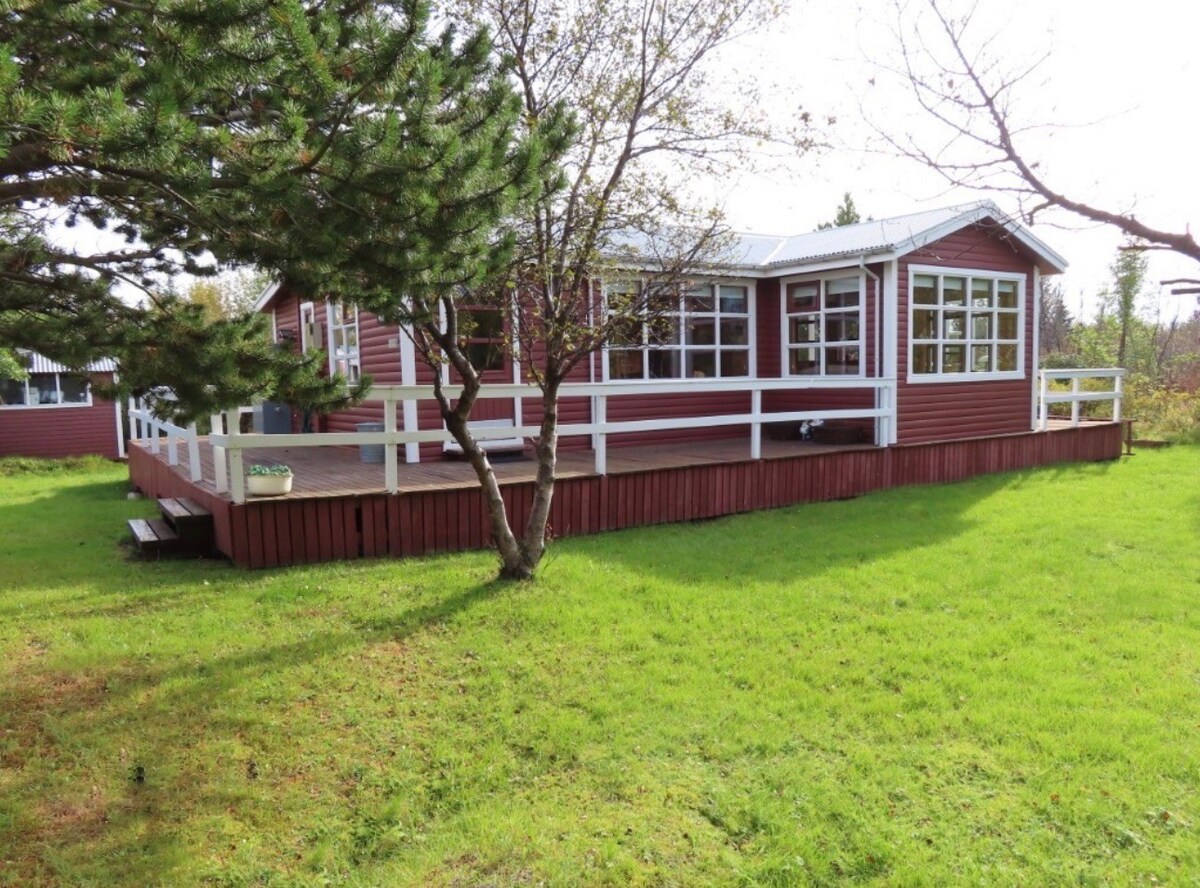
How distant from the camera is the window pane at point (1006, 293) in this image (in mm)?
12562

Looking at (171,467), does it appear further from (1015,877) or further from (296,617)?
(1015,877)

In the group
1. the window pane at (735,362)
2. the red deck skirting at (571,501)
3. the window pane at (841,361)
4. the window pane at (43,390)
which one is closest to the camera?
the red deck skirting at (571,501)

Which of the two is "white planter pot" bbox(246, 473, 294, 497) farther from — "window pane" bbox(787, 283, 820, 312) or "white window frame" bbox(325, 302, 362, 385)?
"window pane" bbox(787, 283, 820, 312)

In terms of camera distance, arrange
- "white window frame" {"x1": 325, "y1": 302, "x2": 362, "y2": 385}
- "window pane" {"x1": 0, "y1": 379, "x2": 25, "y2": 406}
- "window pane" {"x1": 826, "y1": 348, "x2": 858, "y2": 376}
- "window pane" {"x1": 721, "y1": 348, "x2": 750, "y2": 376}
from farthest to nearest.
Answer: "window pane" {"x1": 0, "y1": 379, "x2": 25, "y2": 406} < "window pane" {"x1": 721, "y1": 348, "x2": 750, "y2": 376} < "window pane" {"x1": 826, "y1": 348, "x2": 858, "y2": 376} < "white window frame" {"x1": 325, "y1": 302, "x2": 362, "y2": 385}

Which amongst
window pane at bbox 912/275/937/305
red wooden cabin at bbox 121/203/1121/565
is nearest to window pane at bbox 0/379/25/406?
red wooden cabin at bbox 121/203/1121/565

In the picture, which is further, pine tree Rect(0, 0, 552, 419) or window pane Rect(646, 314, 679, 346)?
window pane Rect(646, 314, 679, 346)

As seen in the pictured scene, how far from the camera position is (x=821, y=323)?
12070 millimetres

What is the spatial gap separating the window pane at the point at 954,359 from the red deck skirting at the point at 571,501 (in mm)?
1153

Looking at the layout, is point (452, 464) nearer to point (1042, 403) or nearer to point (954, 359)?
point (954, 359)

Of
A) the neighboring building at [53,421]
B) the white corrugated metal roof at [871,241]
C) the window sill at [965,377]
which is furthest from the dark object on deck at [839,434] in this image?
the neighboring building at [53,421]

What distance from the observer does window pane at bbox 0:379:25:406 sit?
18.7 m

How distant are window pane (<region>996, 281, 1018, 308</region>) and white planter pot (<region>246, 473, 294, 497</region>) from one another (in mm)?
10543

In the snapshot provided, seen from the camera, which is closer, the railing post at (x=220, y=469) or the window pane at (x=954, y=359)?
the railing post at (x=220, y=469)

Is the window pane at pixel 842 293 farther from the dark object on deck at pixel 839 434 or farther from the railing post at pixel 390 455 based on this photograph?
the railing post at pixel 390 455
